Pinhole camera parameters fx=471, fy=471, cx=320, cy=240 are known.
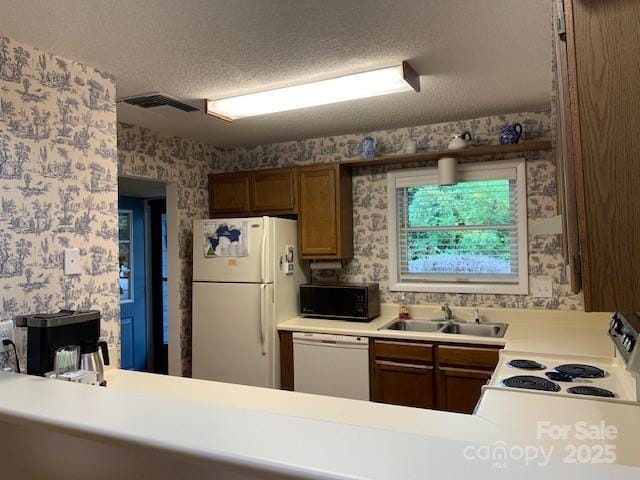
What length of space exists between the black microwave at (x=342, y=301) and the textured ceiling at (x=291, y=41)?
1441 millimetres

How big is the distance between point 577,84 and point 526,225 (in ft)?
8.87

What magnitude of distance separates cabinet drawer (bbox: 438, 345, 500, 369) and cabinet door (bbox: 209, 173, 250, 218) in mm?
2020

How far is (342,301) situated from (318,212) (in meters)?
0.74

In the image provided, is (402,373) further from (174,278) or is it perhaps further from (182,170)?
(182,170)

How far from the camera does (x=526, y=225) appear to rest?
344cm

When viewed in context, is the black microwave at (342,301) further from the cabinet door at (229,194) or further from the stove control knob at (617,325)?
the stove control knob at (617,325)

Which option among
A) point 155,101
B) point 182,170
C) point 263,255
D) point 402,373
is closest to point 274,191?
point 263,255

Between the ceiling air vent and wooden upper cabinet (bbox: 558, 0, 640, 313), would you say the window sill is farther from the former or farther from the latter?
wooden upper cabinet (bbox: 558, 0, 640, 313)

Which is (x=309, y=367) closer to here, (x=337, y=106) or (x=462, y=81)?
(x=337, y=106)

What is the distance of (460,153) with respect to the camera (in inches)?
138

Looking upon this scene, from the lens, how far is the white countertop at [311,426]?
2.98ft

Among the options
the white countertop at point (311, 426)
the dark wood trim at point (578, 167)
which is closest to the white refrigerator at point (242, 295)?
the white countertop at point (311, 426)

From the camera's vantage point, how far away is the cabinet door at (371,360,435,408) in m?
3.14

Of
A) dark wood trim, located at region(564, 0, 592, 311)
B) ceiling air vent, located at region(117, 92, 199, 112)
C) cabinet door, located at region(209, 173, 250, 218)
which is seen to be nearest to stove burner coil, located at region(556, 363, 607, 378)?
dark wood trim, located at region(564, 0, 592, 311)
